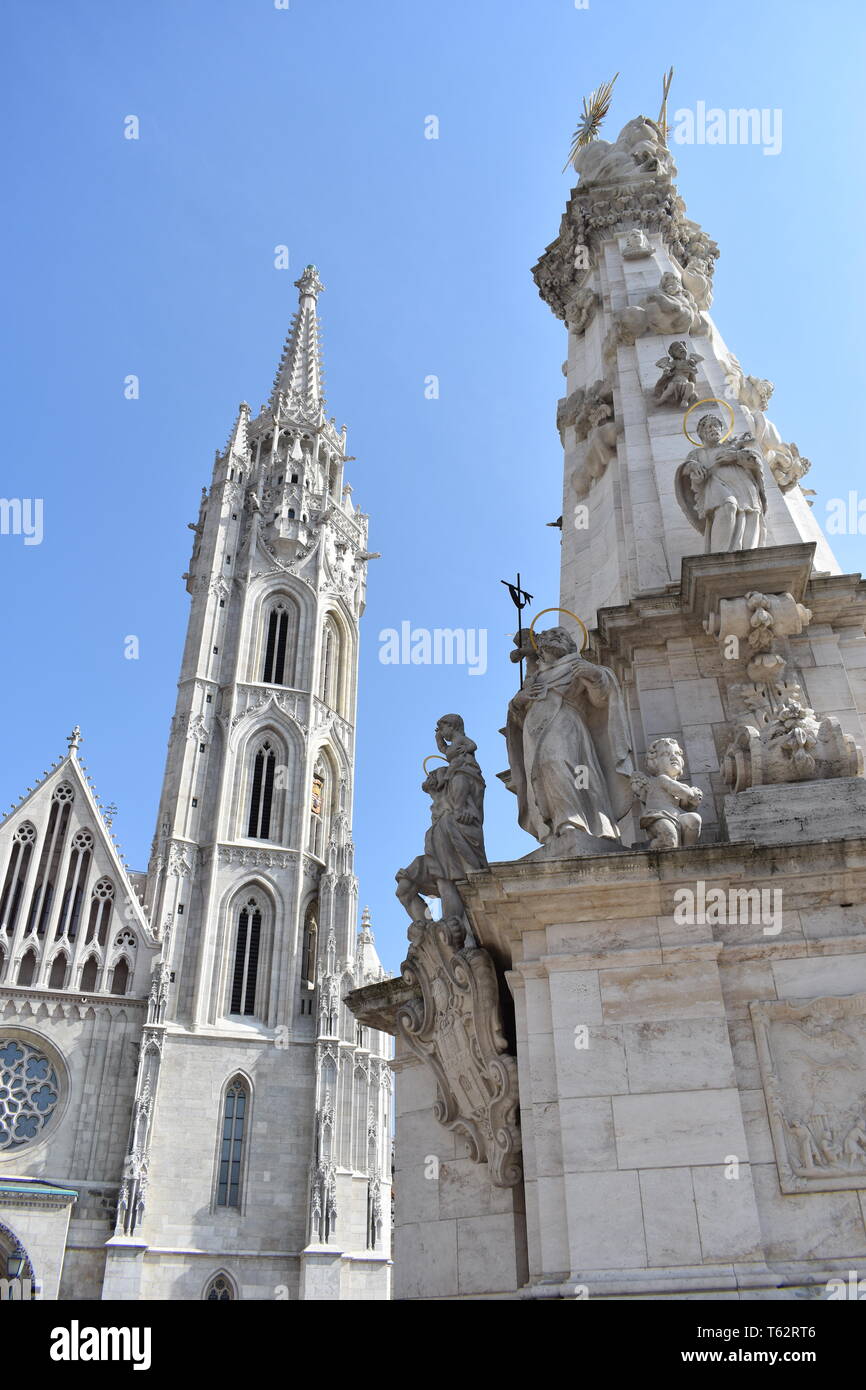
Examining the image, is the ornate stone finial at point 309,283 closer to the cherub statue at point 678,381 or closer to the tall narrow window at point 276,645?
the tall narrow window at point 276,645

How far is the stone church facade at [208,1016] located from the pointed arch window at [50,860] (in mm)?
91

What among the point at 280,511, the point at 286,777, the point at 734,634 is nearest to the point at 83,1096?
the point at 286,777

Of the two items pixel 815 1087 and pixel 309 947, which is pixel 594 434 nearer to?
pixel 815 1087

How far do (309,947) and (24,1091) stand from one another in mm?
12001

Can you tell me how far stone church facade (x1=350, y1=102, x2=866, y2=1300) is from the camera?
17.4 ft

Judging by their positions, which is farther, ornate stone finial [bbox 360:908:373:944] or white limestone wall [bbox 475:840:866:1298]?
ornate stone finial [bbox 360:908:373:944]

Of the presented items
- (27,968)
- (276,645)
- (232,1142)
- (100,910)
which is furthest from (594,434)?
(276,645)

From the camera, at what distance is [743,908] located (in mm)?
6082

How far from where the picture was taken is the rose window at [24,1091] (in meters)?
34.4

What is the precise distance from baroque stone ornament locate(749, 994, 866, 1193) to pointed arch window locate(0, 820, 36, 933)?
37220 millimetres

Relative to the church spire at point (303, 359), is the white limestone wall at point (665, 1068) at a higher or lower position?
lower

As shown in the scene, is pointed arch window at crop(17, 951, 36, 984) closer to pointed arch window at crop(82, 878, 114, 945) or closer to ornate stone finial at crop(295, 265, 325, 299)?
pointed arch window at crop(82, 878, 114, 945)

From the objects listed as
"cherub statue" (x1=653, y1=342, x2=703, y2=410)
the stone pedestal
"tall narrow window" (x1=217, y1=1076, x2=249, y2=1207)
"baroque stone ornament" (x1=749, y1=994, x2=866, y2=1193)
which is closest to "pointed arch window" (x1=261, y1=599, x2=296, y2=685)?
"tall narrow window" (x1=217, y1=1076, x2=249, y2=1207)
